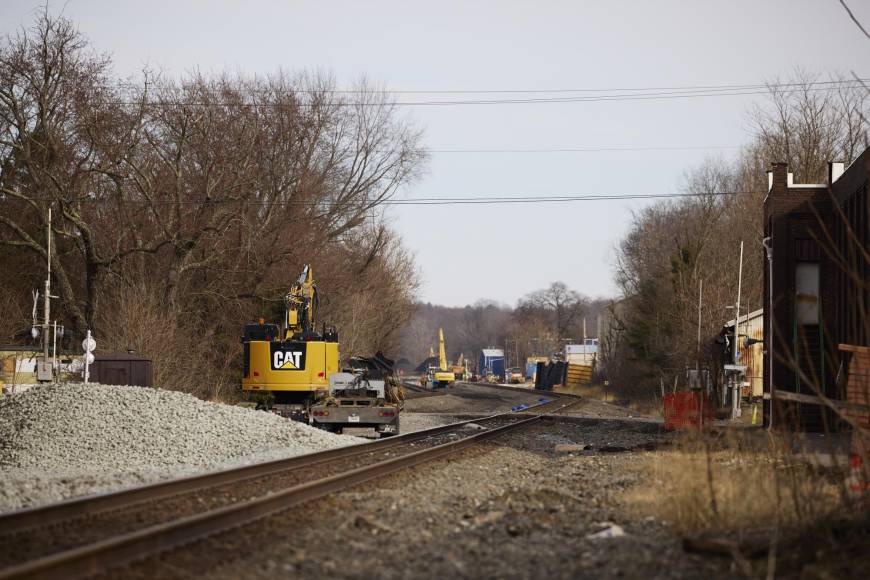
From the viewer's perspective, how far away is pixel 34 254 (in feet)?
150

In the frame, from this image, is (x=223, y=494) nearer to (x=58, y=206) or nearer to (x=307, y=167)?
(x=58, y=206)

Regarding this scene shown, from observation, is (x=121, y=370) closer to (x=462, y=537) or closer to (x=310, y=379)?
(x=310, y=379)

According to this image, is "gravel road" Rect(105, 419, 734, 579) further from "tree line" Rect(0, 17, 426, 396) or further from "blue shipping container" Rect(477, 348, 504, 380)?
"blue shipping container" Rect(477, 348, 504, 380)

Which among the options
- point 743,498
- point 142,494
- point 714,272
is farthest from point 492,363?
point 743,498

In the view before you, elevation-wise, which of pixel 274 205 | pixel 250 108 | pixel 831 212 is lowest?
pixel 831 212

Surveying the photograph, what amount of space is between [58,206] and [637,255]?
210 feet

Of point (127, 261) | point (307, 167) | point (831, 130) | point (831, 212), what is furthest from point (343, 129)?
point (831, 212)

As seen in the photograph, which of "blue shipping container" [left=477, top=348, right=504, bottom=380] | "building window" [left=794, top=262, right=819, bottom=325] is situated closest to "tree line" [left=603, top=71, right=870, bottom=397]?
"building window" [left=794, top=262, right=819, bottom=325]

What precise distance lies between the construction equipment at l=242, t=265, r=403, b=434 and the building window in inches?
471

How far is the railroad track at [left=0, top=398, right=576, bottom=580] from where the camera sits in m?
8.12

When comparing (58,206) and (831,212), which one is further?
(58,206)

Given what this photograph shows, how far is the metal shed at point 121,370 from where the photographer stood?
108ft

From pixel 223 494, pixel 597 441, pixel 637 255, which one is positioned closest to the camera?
pixel 223 494

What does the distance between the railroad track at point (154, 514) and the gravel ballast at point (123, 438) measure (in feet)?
4.53
